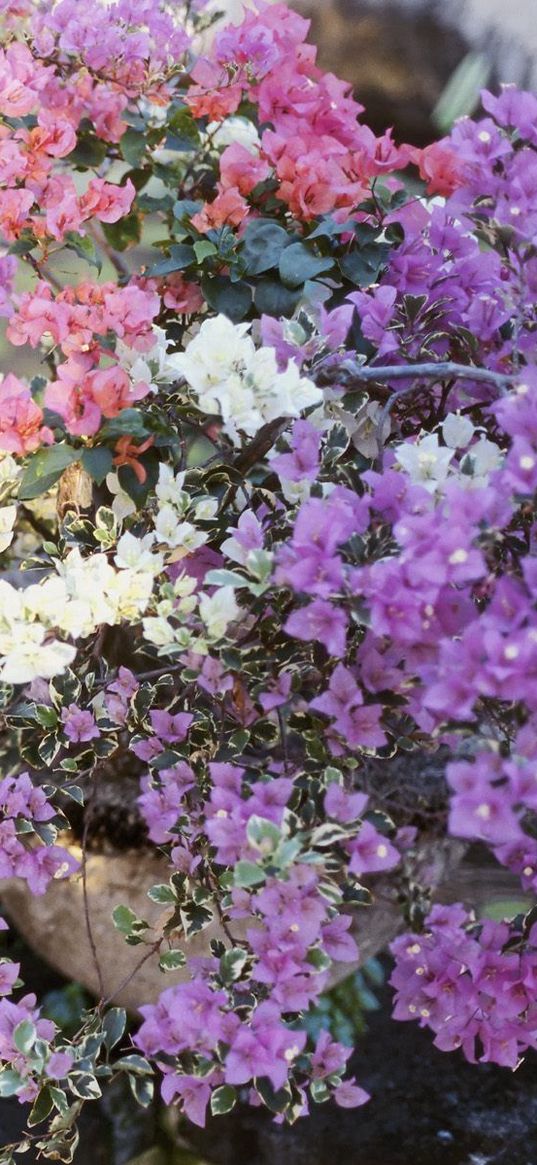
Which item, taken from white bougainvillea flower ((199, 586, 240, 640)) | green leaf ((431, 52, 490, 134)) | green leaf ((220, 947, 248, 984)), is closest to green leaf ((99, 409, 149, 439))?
white bougainvillea flower ((199, 586, 240, 640))

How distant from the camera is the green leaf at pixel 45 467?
0.79 m

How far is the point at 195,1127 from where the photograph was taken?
1133 millimetres

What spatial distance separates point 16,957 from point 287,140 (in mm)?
1080

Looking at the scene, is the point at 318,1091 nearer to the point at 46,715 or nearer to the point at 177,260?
the point at 46,715

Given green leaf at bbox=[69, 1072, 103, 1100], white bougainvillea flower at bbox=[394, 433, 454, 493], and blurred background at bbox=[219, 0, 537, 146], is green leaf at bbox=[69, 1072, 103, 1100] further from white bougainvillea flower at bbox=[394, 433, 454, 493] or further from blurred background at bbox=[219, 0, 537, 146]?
blurred background at bbox=[219, 0, 537, 146]

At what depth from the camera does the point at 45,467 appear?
80 centimetres

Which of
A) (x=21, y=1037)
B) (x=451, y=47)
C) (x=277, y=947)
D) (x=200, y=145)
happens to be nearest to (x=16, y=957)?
(x=21, y=1037)

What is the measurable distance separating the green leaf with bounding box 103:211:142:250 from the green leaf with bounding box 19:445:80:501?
1.46 ft

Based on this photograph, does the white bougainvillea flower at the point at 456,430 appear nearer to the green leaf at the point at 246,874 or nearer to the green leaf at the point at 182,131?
the green leaf at the point at 246,874

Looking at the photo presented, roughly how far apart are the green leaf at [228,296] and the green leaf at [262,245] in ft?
0.08

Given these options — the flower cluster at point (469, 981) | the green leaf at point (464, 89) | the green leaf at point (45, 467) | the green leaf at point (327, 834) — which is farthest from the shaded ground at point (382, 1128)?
the green leaf at point (464, 89)

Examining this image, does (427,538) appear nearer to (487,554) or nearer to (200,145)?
(487,554)

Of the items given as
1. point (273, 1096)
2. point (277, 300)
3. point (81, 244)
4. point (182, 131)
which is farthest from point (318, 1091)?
point (182, 131)

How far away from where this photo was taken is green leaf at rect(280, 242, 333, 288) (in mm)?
893
